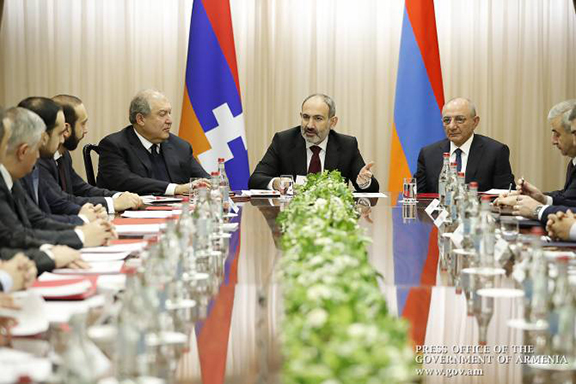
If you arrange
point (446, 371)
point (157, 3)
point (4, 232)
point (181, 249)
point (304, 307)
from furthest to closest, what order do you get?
1. point (157, 3)
2. point (4, 232)
3. point (181, 249)
4. point (446, 371)
5. point (304, 307)

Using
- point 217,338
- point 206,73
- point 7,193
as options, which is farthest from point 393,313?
point 206,73

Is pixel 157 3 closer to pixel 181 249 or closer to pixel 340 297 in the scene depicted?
pixel 181 249

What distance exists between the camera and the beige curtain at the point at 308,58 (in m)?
8.50

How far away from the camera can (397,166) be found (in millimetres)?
→ 7691

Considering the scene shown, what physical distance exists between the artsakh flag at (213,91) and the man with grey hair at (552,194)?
3.00 meters

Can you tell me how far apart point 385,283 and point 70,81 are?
21.5ft

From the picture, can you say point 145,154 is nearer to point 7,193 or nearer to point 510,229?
point 7,193

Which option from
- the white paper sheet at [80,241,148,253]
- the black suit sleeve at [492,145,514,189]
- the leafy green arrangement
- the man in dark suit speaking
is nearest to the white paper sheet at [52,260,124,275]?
the white paper sheet at [80,241,148,253]

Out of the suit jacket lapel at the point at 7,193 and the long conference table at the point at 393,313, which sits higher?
the suit jacket lapel at the point at 7,193

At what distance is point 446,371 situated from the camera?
1912 millimetres

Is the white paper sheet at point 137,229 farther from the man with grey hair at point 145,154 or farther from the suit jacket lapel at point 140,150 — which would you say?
the suit jacket lapel at point 140,150

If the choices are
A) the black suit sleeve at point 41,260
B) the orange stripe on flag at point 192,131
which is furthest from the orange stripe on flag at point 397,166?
the black suit sleeve at point 41,260

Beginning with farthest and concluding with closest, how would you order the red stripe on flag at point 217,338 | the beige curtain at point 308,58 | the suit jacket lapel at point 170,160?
the beige curtain at point 308,58, the suit jacket lapel at point 170,160, the red stripe on flag at point 217,338

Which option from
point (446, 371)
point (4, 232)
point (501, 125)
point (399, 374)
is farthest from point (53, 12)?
point (399, 374)
